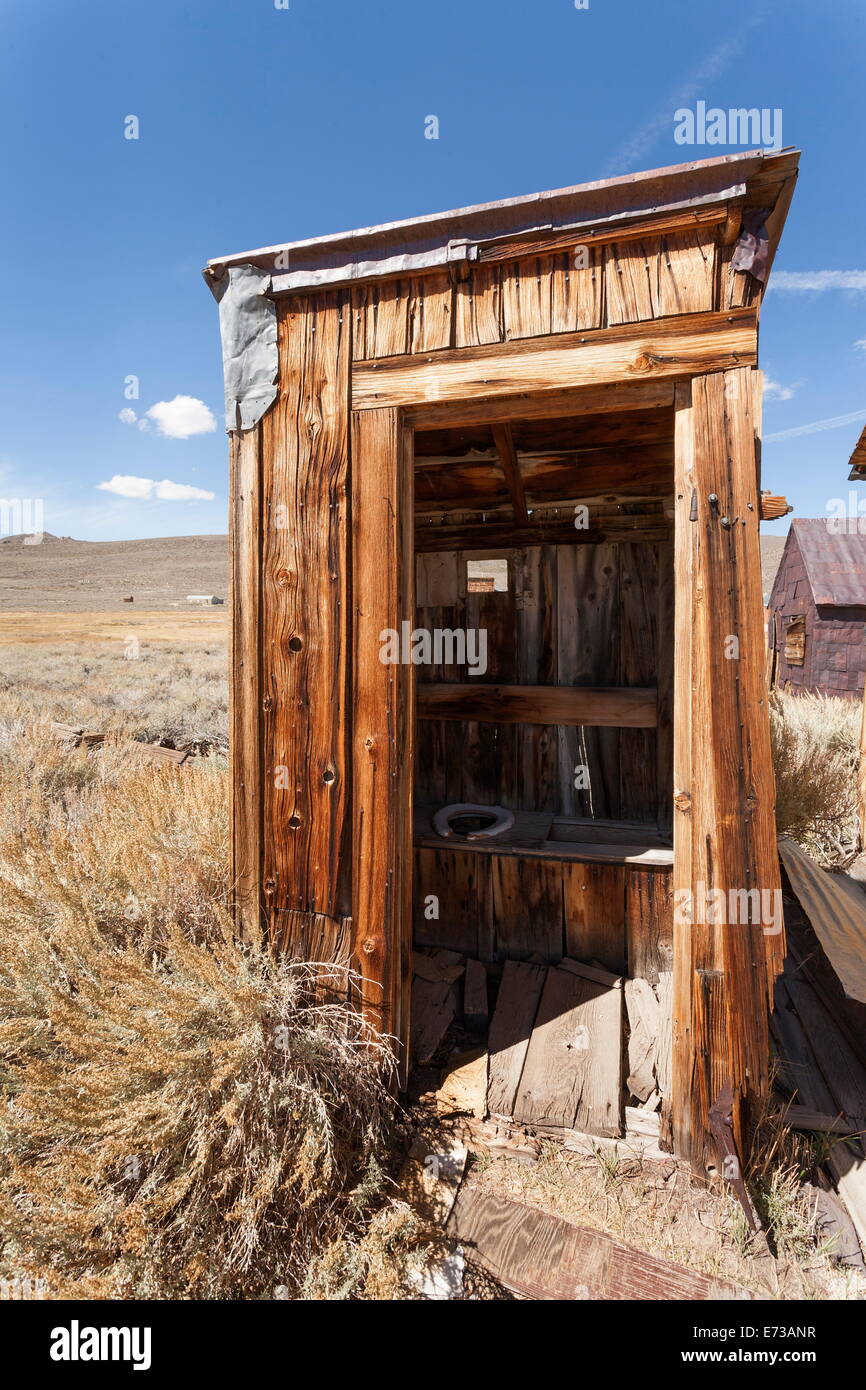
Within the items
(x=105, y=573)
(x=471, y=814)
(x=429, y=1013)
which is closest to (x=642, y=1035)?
(x=429, y=1013)

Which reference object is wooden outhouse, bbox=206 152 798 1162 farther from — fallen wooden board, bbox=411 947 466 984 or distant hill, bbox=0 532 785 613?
distant hill, bbox=0 532 785 613

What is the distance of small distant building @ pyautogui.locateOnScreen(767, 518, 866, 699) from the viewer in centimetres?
1096

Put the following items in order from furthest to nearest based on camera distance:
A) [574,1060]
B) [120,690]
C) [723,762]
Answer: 1. [120,690]
2. [574,1060]
3. [723,762]

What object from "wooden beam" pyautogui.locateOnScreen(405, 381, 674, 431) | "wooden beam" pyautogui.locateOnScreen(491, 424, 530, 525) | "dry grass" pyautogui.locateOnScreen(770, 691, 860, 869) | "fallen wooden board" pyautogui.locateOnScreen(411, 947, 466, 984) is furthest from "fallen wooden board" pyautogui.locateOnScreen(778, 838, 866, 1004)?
"wooden beam" pyautogui.locateOnScreen(491, 424, 530, 525)

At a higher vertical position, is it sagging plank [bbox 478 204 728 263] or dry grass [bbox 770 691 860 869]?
sagging plank [bbox 478 204 728 263]

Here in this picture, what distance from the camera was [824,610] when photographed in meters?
11.2

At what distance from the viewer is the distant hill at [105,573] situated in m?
37.6

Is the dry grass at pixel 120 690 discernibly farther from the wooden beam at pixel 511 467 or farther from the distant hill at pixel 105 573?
the distant hill at pixel 105 573

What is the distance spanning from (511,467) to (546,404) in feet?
3.73

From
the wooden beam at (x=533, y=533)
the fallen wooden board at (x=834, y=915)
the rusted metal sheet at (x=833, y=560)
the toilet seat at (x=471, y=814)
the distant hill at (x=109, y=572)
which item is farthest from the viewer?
the distant hill at (x=109, y=572)

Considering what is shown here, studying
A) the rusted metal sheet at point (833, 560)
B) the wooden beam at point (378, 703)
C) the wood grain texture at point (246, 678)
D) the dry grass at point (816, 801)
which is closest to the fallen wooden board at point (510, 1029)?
the wooden beam at point (378, 703)

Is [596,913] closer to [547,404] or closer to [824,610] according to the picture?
[547,404]

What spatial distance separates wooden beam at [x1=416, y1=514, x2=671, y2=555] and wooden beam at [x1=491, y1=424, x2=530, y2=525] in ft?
0.50

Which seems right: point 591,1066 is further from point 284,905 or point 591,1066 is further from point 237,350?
point 237,350
